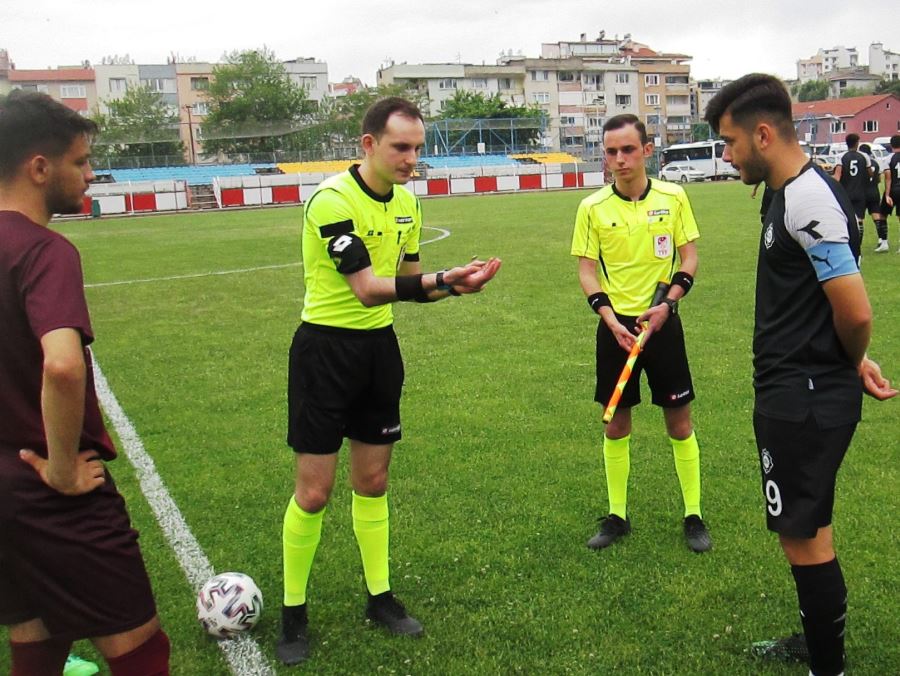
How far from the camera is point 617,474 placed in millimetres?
5336

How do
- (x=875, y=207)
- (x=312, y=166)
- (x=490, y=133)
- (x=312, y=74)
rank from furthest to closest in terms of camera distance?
1. (x=312, y=74)
2. (x=490, y=133)
3. (x=312, y=166)
4. (x=875, y=207)

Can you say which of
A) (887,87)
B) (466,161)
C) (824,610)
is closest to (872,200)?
(824,610)

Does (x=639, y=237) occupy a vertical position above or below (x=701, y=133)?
below

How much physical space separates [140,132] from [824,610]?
73.4 m

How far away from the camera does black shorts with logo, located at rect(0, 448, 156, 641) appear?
2654mm

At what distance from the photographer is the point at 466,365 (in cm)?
971

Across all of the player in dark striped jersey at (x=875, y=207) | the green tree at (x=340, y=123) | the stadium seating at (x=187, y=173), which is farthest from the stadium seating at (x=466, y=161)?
the player in dark striped jersey at (x=875, y=207)

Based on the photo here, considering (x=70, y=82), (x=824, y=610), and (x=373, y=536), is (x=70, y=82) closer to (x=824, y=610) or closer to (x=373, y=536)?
(x=373, y=536)

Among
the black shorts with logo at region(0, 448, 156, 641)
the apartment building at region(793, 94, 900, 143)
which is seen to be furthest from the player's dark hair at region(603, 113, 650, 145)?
the apartment building at region(793, 94, 900, 143)

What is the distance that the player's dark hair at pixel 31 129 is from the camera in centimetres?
268

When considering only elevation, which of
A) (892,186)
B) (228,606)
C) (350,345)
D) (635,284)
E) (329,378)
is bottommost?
(228,606)

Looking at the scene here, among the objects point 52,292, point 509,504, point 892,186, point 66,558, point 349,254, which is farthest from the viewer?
point 892,186

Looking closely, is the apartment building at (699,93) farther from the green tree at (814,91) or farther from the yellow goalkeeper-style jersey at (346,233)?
the yellow goalkeeper-style jersey at (346,233)

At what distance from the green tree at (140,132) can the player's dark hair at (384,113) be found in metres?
60.3
